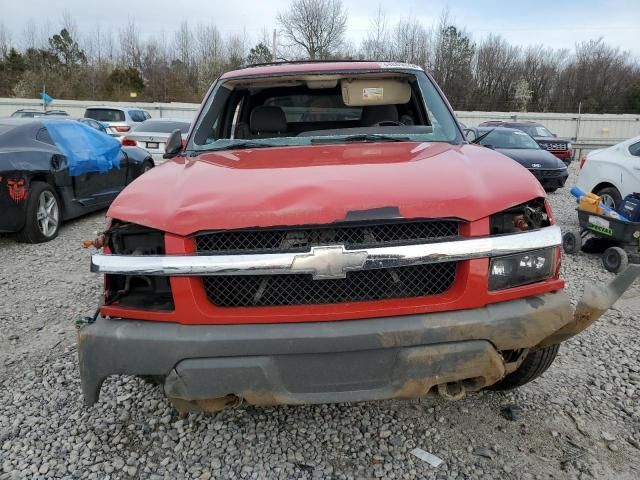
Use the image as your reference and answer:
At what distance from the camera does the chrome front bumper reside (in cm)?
197

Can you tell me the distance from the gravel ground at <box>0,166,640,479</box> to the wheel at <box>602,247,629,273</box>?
2.42 m

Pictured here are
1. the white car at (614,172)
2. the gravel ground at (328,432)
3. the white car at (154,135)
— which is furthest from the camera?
the white car at (154,135)

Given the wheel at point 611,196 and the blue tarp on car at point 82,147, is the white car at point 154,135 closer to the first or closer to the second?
the blue tarp on car at point 82,147

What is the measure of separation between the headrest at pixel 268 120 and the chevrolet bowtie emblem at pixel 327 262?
6.64 feet

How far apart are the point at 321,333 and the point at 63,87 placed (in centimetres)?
4580

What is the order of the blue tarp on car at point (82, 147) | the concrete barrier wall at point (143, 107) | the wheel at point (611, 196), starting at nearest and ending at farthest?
the blue tarp on car at point (82, 147), the wheel at point (611, 196), the concrete barrier wall at point (143, 107)

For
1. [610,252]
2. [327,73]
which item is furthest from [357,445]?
[610,252]

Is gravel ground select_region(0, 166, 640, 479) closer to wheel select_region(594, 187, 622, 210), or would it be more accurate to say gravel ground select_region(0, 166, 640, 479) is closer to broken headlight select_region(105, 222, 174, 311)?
broken headlight select_region(105, 222, 174, 311)

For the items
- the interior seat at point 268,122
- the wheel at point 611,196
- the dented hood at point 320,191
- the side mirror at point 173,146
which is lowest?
the wheel at point 611,196

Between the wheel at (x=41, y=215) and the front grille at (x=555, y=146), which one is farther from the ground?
the front grille at (x=555, y=146)

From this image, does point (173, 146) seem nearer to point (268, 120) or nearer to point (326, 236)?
point (268, 120)

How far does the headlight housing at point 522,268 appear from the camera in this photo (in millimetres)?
2109

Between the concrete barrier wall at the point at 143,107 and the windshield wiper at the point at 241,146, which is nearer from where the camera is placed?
the windshield wiper at the point at 241,146

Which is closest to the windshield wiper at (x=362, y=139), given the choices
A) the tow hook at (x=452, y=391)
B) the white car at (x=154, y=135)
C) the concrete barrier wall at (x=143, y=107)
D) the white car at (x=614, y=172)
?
the tow hook at (x=452, y=391)
